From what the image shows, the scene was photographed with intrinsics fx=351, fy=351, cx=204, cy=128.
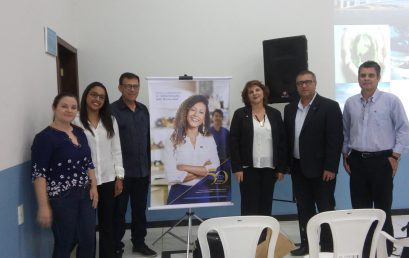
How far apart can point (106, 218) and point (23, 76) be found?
47.4 inches

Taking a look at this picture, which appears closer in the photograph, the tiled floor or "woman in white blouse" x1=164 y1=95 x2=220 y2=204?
"woman in white blouse" x1=164 y1=95 x2=220 y2=204

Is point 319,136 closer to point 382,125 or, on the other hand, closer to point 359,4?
point 382,125

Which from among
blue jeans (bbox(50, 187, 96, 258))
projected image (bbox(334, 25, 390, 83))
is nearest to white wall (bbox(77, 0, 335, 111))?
projected image (bbox(334, 25, 390, 83))

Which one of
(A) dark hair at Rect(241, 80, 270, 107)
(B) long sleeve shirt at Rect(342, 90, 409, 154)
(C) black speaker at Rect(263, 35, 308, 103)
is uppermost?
(C) black speaker at Rect(263, 35, 308, 103)

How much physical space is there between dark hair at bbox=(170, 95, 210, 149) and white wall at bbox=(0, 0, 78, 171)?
1.04 m

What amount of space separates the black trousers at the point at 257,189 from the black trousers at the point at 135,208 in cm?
90

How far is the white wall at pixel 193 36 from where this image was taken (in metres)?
3.79

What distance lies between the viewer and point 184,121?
311 centimetres

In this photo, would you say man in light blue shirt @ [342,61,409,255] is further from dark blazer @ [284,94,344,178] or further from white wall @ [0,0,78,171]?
white wall @ [0,0,78,171]

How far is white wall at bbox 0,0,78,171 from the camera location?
199 cm

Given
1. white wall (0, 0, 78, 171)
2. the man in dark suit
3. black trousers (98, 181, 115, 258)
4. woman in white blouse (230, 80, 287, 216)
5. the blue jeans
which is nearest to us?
white wall (0, 0, 78, 171)

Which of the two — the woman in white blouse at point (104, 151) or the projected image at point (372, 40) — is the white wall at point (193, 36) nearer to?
the projected image at point (372, 40)

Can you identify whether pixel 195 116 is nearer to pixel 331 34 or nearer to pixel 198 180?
pixel 198 180

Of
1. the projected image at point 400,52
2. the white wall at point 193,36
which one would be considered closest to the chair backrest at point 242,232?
the white wall at point 193,36
